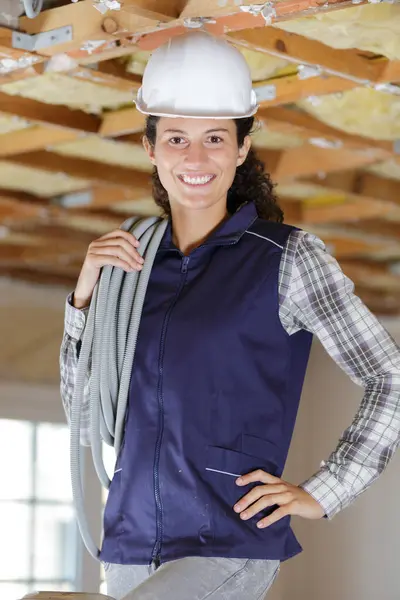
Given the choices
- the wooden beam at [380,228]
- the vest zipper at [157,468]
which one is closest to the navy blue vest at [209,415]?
the vest zipper at [157,468]

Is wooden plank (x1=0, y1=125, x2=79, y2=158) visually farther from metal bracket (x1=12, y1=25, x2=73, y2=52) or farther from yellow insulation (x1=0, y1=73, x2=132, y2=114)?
metal bracket (x1=12, y1=25, x2=73, y2=52)

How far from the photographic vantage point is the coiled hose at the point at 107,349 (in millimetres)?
1990

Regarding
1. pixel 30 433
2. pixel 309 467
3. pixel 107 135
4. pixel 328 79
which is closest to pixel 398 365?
pixel 328 79

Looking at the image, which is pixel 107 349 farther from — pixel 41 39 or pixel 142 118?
pixel 142 118

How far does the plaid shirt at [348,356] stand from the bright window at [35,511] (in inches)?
196

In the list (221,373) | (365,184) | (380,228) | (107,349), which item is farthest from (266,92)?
(380,228)

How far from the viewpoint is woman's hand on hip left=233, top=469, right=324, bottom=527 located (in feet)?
5.94

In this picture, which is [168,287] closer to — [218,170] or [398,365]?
[218,170]

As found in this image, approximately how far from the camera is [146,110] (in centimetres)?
198

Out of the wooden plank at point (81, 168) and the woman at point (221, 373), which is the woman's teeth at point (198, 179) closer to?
the woman at point (221, 373)

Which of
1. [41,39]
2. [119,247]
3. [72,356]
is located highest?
[41,39]

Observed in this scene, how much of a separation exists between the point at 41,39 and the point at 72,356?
1199 millimetres

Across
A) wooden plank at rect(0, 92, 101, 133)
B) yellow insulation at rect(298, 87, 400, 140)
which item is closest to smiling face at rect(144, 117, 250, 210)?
yellow insulation at rect(298, 87, 400, 140)

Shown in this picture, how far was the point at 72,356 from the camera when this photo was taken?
6.91 feet
